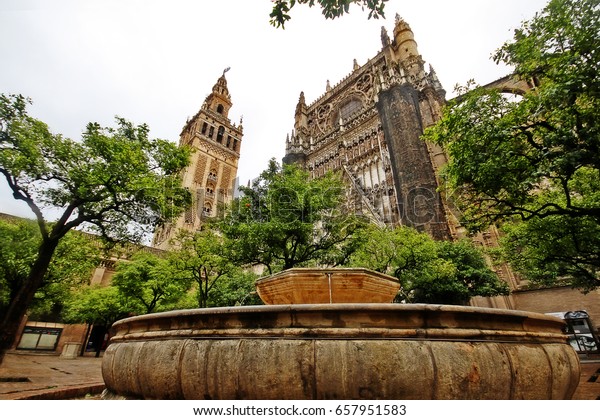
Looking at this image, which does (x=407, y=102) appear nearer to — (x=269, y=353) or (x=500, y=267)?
(x=500, y=267)

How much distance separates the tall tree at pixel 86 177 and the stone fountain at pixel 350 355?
6.70 meters

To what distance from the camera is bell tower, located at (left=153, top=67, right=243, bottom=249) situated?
126ft

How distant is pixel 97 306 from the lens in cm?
2002

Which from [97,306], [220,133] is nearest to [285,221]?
[97,306]

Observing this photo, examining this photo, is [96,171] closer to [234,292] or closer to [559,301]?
[234,292]

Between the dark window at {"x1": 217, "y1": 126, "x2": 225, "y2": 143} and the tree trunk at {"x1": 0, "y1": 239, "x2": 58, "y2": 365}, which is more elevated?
the dark window at {"x1": 217, "y1": 126, "x2": 225, "y2": 143}

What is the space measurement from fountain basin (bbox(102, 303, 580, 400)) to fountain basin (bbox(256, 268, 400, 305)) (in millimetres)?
1996

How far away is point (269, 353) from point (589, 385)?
23.0 feet

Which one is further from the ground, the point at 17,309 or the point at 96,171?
the point at 96,171

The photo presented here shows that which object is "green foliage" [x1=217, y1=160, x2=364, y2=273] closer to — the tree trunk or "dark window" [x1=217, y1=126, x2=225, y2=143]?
the tree trunk

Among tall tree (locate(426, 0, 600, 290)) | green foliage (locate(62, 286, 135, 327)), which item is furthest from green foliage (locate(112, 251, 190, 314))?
tall tree (locate(426, 0, 600, 290))

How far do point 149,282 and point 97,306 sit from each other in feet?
23.8

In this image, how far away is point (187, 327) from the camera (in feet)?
9.34
